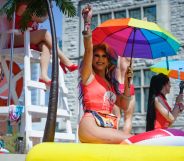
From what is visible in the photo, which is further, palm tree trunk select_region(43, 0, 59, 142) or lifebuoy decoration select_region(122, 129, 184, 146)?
palm tree trunk select_region(43, 0, 59, 142)

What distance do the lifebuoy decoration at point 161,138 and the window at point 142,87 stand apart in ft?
41.0

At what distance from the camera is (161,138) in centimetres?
246

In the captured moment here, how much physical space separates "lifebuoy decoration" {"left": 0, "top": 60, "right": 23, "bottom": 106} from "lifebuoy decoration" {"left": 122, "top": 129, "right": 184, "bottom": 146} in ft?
10.8

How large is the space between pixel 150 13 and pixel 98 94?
12.8 m

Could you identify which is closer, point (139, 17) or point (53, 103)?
point (53, 103)

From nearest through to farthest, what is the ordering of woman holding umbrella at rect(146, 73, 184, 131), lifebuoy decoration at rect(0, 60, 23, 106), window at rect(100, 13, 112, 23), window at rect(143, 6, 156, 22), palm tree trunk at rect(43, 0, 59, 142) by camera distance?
woman holding umbrella at rect(146, 73, 184, 131), palm tree trunk at rect(43, 0, 59, 142), lifebuoy decoration at rect(0, 60, 23, 106), window at rect(143, 6, 156, 22), window at rect(100, 13, 112, 23)

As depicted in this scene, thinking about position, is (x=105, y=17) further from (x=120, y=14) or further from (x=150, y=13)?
(x=150, y=13)

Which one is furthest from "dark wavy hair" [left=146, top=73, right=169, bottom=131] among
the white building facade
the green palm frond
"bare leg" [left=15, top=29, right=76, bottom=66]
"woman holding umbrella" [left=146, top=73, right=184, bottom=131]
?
the white building facade

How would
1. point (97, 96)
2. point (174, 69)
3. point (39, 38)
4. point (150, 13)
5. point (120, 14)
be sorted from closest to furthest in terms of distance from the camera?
point (97, 96) < point (39, 38) < point (174, 69) < point (150, 13) < point (120, 14)

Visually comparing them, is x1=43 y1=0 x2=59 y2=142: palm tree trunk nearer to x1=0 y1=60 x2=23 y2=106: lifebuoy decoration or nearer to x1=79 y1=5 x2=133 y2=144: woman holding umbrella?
x1=0 y1=60 x2=23 y2=106: lifebuoy decoration

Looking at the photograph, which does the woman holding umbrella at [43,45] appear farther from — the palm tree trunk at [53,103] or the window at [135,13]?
the window at [135,13]

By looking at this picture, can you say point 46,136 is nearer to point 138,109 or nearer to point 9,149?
point 9,149

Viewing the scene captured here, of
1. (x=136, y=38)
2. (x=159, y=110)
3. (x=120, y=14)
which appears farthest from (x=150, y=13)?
(x=159, y=110)

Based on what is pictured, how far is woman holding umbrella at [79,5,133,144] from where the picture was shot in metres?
2.94
